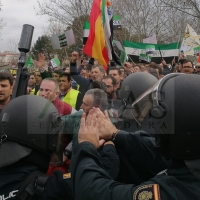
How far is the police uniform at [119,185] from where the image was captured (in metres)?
1.47

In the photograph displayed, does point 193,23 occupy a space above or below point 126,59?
above

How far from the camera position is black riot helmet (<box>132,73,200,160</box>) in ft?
5.14

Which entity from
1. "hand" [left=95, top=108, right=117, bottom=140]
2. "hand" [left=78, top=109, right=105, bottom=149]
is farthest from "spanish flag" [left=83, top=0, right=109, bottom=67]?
"hand" [left=78, top=109, right=105, bottom=149]

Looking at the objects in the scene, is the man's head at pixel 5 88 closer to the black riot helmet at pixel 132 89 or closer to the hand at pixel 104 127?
the black riot helmet at pixel 132 89

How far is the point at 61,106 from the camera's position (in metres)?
4.73

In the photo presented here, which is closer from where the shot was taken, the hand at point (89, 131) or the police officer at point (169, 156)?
the police officer at point (169, 156)

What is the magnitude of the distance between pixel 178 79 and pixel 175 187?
0.52 metres

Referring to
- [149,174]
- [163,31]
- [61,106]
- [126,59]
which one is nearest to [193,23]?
[163,31]

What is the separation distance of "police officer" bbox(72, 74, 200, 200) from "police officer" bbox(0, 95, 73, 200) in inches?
14.3

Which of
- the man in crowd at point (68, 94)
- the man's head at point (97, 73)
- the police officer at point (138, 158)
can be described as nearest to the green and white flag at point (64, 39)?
the man's head at point (97, 73)

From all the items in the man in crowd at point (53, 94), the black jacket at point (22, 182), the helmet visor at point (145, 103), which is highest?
the helmet visor at point (145, 103)

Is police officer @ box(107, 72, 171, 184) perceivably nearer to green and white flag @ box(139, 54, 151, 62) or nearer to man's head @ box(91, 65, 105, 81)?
man's head @ box(91, 65, 105, 81)

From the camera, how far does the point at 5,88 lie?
4.68 m

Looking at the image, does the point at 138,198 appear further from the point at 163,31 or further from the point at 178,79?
the point at 163,31
